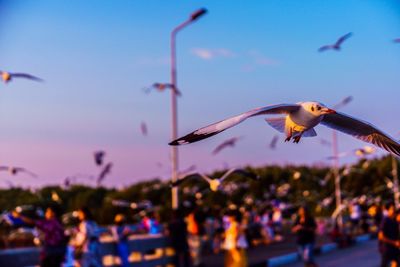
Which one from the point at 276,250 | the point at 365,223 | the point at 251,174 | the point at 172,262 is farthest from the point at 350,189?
the point at 251,174

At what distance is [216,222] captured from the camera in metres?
23.0

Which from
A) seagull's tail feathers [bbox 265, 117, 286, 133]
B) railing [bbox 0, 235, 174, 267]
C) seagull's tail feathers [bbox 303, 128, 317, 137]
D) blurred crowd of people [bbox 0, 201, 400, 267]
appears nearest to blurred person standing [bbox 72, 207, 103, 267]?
blurred crowd of people [bbox 0, 201, 400, 267]

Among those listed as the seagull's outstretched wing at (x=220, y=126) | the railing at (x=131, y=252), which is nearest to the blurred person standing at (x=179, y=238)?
the railing at (x=131, y=252)

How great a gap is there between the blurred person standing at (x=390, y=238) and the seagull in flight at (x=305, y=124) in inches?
275

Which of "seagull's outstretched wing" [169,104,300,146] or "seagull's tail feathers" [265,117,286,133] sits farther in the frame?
"seagull's tail feathers" [265,117,286,133]

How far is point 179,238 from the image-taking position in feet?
47.8

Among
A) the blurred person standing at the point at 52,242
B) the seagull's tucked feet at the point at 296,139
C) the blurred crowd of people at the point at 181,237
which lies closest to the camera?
the seagull's tucked feet at the point at 296,139

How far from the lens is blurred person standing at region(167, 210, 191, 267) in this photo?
14523 mm

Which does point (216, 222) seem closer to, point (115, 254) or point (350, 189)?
point (115, 254)

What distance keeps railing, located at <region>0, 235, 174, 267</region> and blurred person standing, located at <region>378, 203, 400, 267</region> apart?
4154 mm

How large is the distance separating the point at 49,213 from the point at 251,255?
35.6 feet

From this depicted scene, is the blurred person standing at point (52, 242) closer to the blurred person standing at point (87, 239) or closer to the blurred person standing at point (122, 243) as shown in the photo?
the blurred person standing at point (87, 239)

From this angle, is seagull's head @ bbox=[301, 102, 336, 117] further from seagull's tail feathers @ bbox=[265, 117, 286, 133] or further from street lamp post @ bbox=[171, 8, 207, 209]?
street lamp post @ bbox=[171, 8, 207, 209]

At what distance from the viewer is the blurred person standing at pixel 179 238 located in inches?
572
